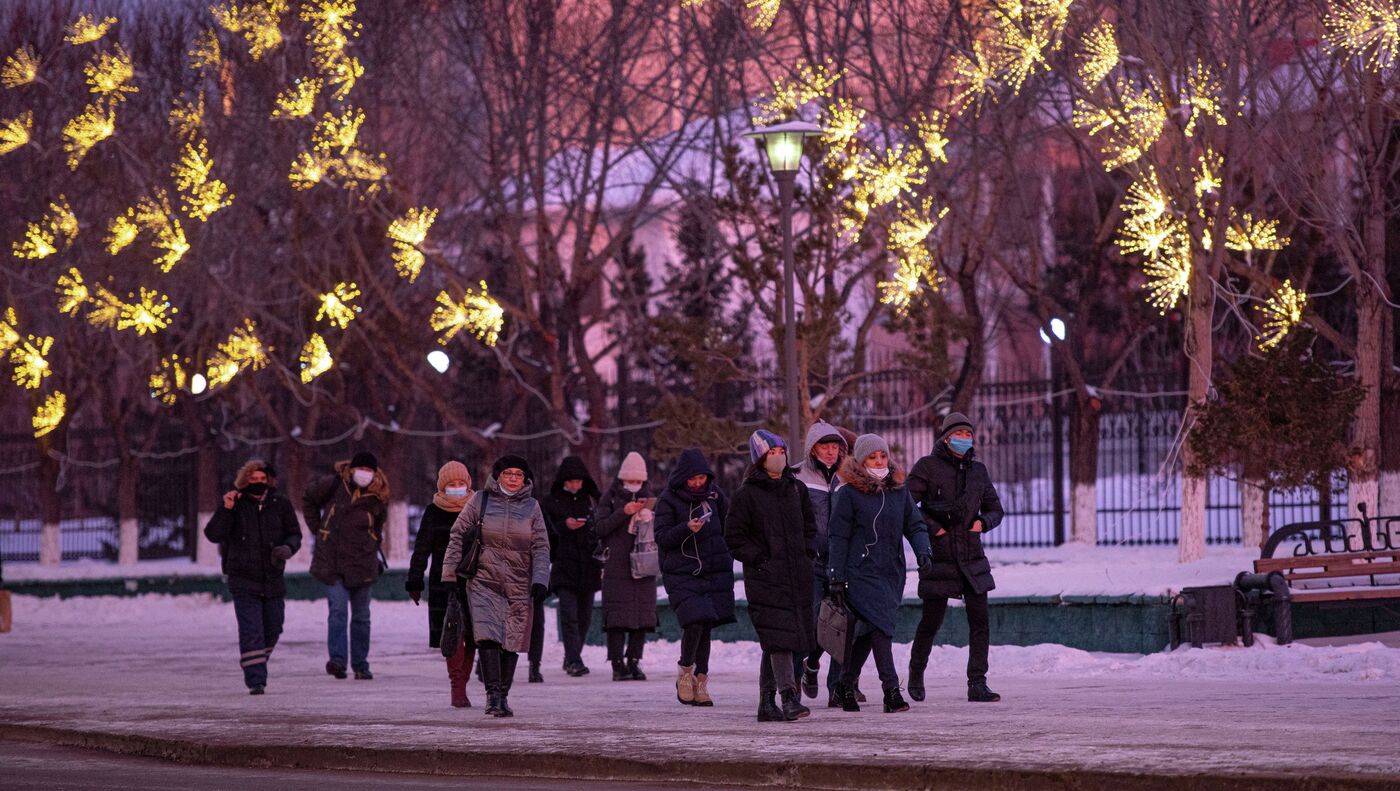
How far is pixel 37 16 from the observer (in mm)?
35312

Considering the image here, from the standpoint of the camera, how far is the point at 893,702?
1264 cm

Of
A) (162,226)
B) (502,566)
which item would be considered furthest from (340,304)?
(502,566)

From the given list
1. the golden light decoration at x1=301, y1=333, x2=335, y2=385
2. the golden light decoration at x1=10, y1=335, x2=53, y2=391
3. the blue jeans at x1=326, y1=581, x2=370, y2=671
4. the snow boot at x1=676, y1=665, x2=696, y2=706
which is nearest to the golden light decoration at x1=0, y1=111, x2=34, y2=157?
the golden light decoration at x1=10, y1=335, x2=53, y2=391

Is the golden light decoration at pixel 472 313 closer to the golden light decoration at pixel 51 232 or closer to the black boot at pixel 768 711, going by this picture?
the golden light decoration at pixel 51 232

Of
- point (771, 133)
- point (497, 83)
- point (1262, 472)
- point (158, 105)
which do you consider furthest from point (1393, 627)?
point (158, 105)

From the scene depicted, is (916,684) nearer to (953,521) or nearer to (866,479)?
(953,521)

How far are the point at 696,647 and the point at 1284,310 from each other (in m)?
11.1

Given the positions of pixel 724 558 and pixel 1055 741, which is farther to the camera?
pixel 724 558

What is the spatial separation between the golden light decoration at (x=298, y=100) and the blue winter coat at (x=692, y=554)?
16.0 meters

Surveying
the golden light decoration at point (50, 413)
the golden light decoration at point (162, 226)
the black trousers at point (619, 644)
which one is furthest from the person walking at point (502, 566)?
the golden light decoration at point (50, 413)

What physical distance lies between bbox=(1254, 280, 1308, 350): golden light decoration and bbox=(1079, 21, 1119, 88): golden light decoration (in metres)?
3.04

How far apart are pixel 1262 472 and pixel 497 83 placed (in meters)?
12.1

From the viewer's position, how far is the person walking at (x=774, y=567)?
12.2m

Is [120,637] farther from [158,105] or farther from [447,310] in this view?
[158,105]
